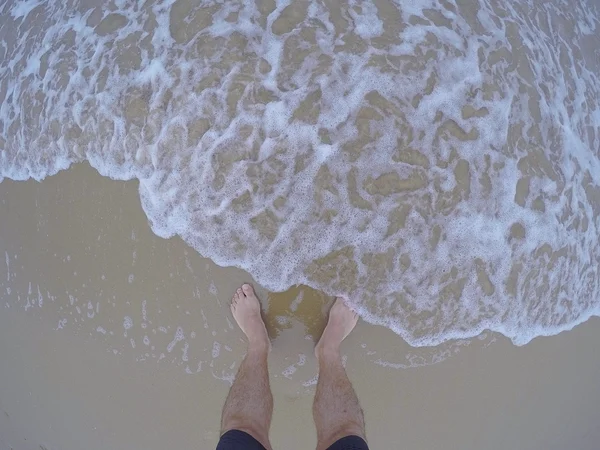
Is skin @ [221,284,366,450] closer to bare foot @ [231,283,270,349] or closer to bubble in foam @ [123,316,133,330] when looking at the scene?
bare foot @ [231,283,270,349]

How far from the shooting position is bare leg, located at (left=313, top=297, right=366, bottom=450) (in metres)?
1.96

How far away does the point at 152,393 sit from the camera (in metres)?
2.29

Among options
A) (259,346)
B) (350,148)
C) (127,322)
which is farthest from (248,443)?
(350,148)

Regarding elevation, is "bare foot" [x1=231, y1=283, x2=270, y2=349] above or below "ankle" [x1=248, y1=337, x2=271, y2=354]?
above

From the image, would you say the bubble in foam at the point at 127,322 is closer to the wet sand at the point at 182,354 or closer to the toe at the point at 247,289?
the wet sand at the point at 182,354

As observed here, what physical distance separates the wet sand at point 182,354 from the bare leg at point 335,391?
100 mm

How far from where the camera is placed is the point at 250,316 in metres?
2.11

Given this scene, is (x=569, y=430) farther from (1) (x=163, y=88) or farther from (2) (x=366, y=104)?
(1) (x=163, y=88)

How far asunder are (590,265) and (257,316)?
186cm

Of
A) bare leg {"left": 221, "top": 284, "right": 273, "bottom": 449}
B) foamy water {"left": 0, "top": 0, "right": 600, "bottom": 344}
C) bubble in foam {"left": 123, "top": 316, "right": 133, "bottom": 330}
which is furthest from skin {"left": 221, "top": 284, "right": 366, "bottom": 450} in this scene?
bubble in foam {"left": 123, "top": 316, "right": 133, "bottom": 330}

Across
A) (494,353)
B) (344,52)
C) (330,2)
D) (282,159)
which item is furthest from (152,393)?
(330,2)

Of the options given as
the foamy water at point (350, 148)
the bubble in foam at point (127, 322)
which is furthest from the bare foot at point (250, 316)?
the bubble in foam at point (127, 322)

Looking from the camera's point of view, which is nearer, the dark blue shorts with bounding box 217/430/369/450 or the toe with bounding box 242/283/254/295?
the dark blue shorts with bounding box 217/430/369/450

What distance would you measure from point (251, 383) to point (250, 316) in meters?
0.31
